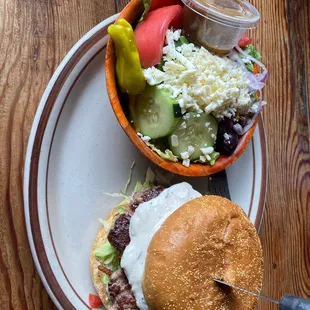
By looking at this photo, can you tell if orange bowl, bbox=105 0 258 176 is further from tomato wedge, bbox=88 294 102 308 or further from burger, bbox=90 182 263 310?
tomato wedge, bbox=88 294 102 308

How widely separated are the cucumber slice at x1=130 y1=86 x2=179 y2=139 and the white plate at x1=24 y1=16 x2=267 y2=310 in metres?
0.12

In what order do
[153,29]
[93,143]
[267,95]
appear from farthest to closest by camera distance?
[267,95], [93,143], [153,29]

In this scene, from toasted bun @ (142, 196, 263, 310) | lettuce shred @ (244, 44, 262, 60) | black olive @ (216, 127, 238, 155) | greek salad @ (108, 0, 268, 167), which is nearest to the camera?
toasted bun @ (142, 196, 263, 310)

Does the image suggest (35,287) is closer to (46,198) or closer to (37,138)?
(46,198)

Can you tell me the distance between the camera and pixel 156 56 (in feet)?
5.04

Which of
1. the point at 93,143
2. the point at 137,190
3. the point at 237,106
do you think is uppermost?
the point at 237,106

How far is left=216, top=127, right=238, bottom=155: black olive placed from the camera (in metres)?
1.61

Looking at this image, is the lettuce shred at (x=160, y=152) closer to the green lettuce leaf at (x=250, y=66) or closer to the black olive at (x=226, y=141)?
the black olive at (x=226, y=141)

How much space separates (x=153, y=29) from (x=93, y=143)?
1.25 feet

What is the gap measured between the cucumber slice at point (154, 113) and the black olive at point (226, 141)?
0.17m

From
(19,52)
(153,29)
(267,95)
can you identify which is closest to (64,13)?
(19,52)

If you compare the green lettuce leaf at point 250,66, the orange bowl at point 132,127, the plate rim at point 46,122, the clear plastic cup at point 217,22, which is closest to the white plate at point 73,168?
the plate rim at point 46,122

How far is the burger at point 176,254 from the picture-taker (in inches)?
55.5

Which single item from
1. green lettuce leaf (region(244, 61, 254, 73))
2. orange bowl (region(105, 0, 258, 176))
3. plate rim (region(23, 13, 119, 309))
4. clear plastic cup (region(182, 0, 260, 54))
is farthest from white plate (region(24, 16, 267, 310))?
green lettuce leaf (region(244, 61, 254, 73))
